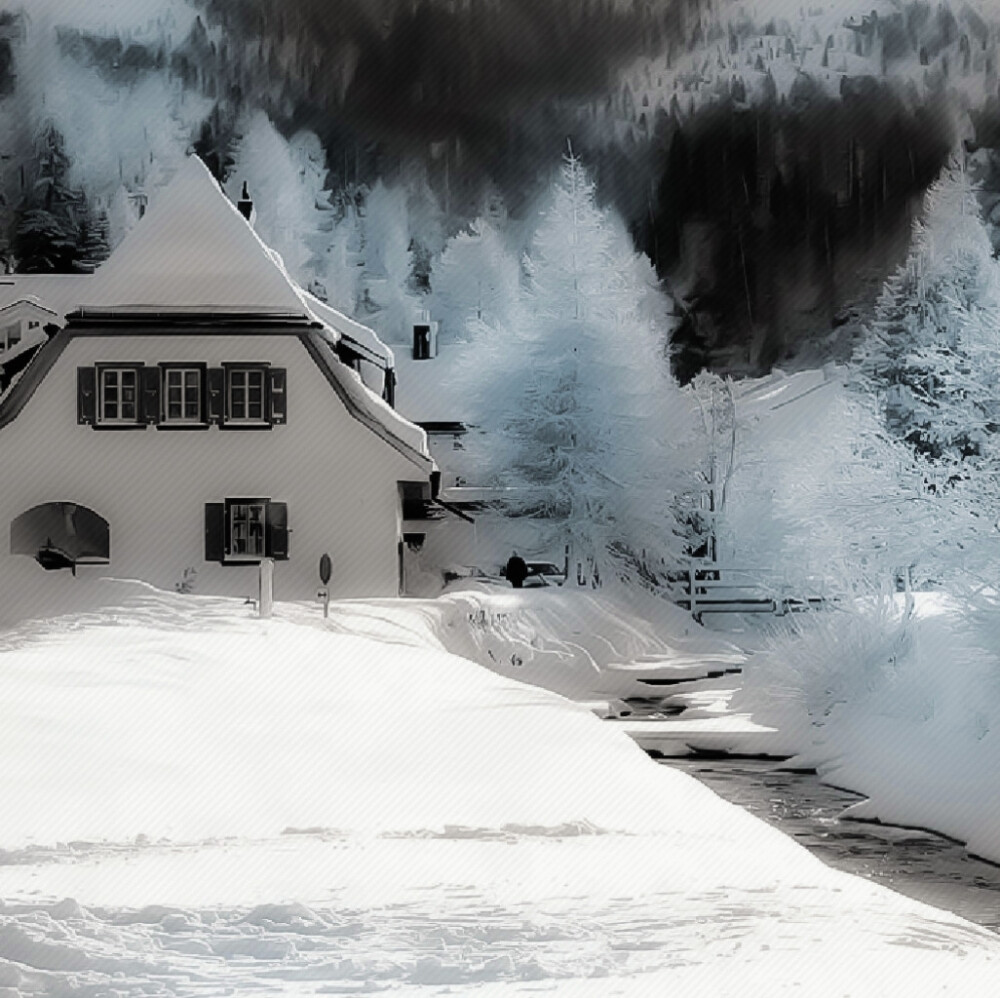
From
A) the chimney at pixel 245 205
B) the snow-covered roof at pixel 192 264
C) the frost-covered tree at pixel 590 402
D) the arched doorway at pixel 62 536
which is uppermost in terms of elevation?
the chimney at pixel 245 205

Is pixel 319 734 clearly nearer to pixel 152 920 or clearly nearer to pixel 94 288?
pixel 152 920

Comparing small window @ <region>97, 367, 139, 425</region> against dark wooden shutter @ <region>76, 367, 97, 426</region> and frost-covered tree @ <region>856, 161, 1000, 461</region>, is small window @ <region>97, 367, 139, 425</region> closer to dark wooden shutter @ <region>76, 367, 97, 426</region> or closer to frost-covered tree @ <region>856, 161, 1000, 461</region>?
dark wooden shutter @ <region>76, 367, 97, 426</region>

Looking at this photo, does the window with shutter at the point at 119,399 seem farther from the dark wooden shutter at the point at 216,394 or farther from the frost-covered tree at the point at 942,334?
the frost-covered tree at the point at 942,334

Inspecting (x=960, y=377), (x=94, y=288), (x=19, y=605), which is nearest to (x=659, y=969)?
(x=960, y=377)

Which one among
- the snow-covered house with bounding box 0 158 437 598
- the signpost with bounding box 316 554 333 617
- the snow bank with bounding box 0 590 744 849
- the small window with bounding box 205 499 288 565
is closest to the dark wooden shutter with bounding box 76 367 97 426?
the snow-covered house with bounding box 0 158 437 598

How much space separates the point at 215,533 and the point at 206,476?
1.04ft

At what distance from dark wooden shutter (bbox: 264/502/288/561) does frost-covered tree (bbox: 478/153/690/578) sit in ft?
3.46

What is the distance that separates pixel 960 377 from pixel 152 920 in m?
4.47

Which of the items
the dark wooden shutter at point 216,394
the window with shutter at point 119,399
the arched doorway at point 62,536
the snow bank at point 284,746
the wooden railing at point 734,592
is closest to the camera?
the snow bank at point 284,746

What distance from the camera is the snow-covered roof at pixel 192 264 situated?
7.33 m

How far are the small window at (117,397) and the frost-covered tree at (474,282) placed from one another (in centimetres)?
134

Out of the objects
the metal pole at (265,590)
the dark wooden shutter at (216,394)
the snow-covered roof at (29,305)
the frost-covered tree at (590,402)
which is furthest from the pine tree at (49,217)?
the frost-covered tree at (590,402)

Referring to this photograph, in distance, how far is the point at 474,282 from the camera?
7.62m

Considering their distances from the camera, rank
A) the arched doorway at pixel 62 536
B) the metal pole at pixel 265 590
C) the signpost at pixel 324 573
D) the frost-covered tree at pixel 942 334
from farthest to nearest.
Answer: the signpost at pixel 324 573, the arched doorway at pixel 62 536, the metal pole at pixel 265 590, the frost-covered tree at pixel 942 334
